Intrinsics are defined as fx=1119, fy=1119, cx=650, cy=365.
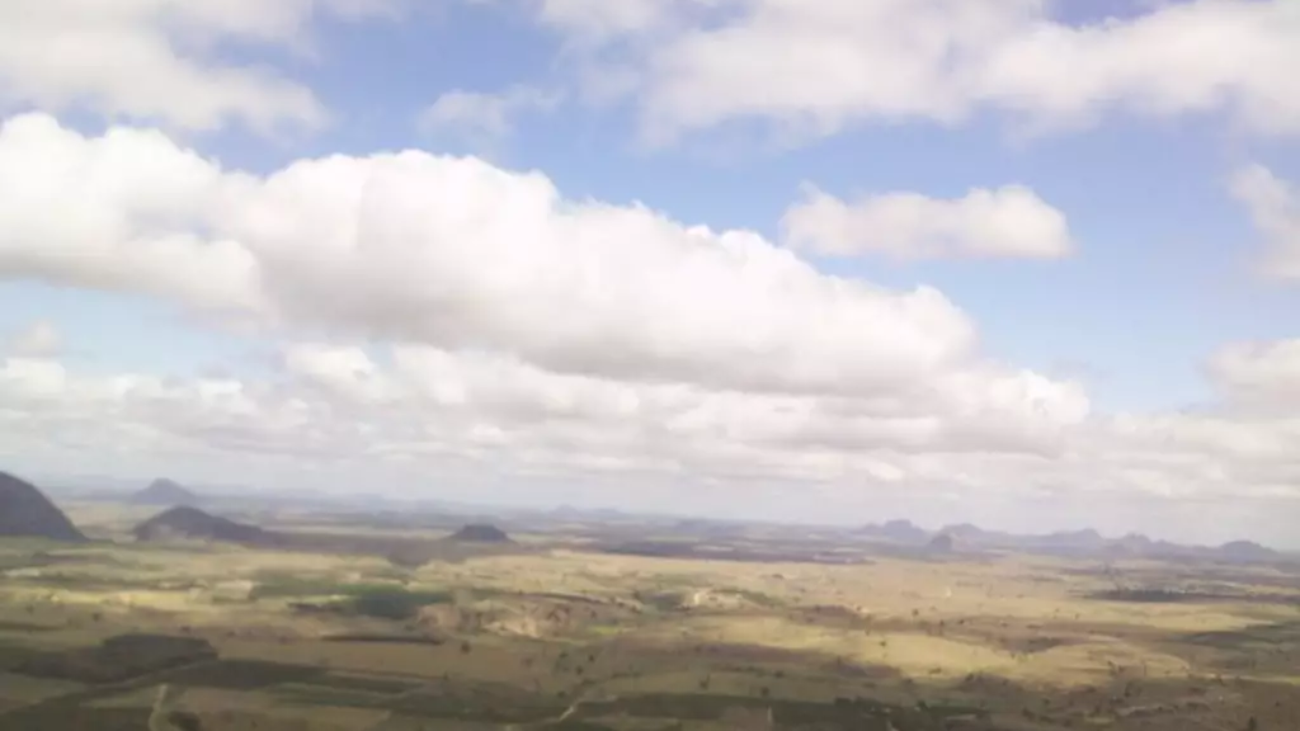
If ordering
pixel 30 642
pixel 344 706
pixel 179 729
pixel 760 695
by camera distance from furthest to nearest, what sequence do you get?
pixel 30 642 < pixel 760 695 < pixel 344 706 < pixel 179 729

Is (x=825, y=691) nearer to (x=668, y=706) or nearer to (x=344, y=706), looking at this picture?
(x=668, y=706)

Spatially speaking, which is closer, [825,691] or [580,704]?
[580,704]

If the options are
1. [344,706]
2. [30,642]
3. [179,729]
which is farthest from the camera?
[30,642]

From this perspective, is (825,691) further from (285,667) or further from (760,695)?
(285,667)

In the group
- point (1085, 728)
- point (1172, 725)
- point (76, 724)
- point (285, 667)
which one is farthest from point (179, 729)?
point (1172, 725)

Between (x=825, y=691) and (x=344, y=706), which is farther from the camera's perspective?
(x=825, y=691)

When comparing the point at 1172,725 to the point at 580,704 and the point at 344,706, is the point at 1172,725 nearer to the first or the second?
the point at 580,704

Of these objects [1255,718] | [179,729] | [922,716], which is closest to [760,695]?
[922,716]

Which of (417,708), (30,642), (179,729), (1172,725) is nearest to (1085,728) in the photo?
(1172,725)
